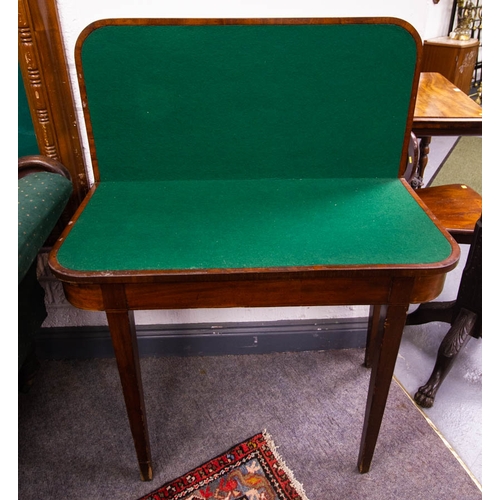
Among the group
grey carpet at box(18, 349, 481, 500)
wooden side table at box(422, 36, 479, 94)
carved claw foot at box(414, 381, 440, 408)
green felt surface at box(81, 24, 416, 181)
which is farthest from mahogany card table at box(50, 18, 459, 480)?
wooden side table at box(422, 36, 479, 94)

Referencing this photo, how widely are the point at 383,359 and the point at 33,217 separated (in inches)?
36.9

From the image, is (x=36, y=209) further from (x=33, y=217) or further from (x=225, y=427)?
A: (x=225, y=427)

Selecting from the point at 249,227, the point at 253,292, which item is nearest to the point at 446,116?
the point at 249,227

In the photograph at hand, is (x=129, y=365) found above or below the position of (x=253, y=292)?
below

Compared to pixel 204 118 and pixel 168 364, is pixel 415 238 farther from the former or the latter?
pixel 168 364

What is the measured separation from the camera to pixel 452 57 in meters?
4.80

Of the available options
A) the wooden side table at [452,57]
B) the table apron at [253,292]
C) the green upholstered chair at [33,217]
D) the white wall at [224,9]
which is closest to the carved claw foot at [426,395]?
the table apron at [253,292]

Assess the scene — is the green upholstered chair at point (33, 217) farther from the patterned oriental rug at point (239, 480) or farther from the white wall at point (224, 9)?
the patterned oriental rug at point (239, 480)

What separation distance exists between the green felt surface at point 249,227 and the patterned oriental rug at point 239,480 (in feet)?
2.57

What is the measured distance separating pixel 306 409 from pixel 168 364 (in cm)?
58

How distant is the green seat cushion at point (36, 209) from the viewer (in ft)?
3.59

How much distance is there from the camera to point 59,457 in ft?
5.14
